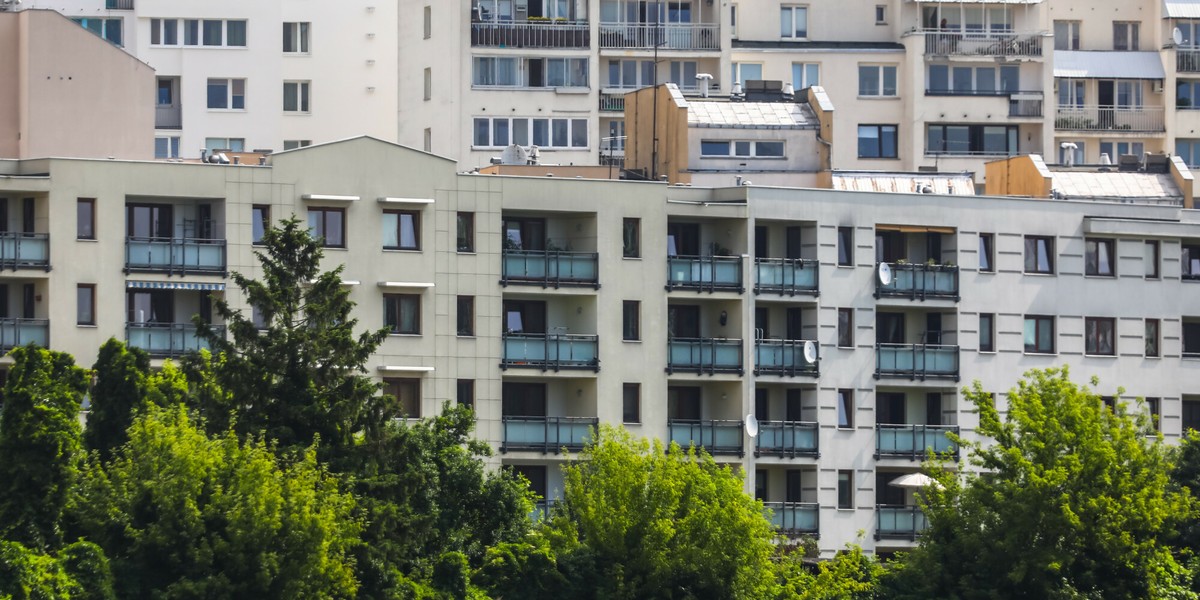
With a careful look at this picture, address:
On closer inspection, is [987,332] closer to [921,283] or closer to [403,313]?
[921,283]

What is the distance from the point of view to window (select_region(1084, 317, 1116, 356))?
12356 cm

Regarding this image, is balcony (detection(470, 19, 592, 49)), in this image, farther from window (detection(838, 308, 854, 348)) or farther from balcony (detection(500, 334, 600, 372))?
balcony (detection(500, 334, 600, 372))

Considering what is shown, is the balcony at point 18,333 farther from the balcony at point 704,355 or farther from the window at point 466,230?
the balcony at point 704,355

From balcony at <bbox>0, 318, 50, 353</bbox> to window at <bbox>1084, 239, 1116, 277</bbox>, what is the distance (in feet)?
127

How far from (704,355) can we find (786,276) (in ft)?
14.4

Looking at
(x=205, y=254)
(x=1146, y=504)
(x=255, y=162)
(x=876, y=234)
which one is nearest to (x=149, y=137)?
(x=255, y=162)

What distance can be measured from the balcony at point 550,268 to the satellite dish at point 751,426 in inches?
278

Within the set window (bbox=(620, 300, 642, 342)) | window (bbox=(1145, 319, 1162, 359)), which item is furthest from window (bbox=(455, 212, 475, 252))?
window (bbox=(1145, 319, 1162, 359))

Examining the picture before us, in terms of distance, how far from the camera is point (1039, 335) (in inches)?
4830

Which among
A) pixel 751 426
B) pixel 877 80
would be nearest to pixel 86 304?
pixel 751 426

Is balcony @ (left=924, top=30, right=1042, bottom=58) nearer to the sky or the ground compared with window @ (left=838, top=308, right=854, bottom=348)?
nearer to the sky

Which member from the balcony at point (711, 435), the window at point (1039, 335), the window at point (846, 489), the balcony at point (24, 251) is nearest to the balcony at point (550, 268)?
the balcony at point (711, 435)

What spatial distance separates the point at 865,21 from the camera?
521 ft

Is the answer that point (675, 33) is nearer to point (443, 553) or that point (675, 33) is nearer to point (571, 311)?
point (571, 311)
